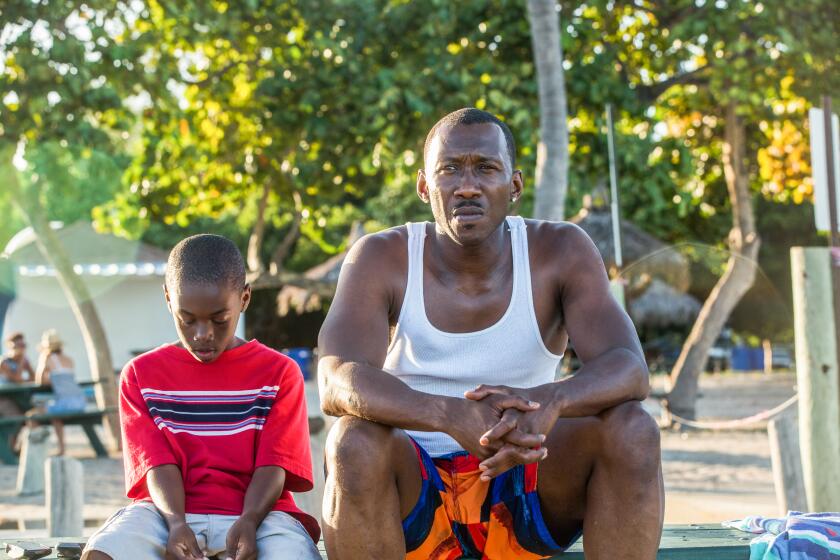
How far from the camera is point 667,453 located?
10797 mm

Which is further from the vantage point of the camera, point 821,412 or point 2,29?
point 2,29

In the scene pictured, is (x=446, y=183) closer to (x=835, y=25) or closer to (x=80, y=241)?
(x=835, y=25)

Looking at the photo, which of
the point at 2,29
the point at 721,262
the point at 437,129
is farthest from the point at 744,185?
the point at 437,129

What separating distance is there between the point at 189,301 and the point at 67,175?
→ 26.4ft

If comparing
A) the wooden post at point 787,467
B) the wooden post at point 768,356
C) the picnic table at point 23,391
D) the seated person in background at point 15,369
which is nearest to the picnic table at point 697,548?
→ the wooden post at point 787,467

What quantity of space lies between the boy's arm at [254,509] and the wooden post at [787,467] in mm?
3793

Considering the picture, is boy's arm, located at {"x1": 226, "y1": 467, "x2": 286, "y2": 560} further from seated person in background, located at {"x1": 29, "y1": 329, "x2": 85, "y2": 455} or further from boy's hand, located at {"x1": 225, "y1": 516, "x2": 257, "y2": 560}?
seated person in background, located at {"x1": 29, "y1": 329, "x2": 85, "y2": 455}

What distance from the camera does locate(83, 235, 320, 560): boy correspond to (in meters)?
3.04

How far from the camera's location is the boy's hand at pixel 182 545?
9.44 feet

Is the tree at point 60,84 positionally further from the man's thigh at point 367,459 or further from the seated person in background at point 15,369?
the man's thigh at point 367,459

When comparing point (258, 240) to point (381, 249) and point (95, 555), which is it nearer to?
point (381, 249)

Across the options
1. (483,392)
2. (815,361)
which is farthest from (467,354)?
(815,361)

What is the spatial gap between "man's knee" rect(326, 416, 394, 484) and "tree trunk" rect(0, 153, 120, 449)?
9.29 m

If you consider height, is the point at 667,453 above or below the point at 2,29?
below
